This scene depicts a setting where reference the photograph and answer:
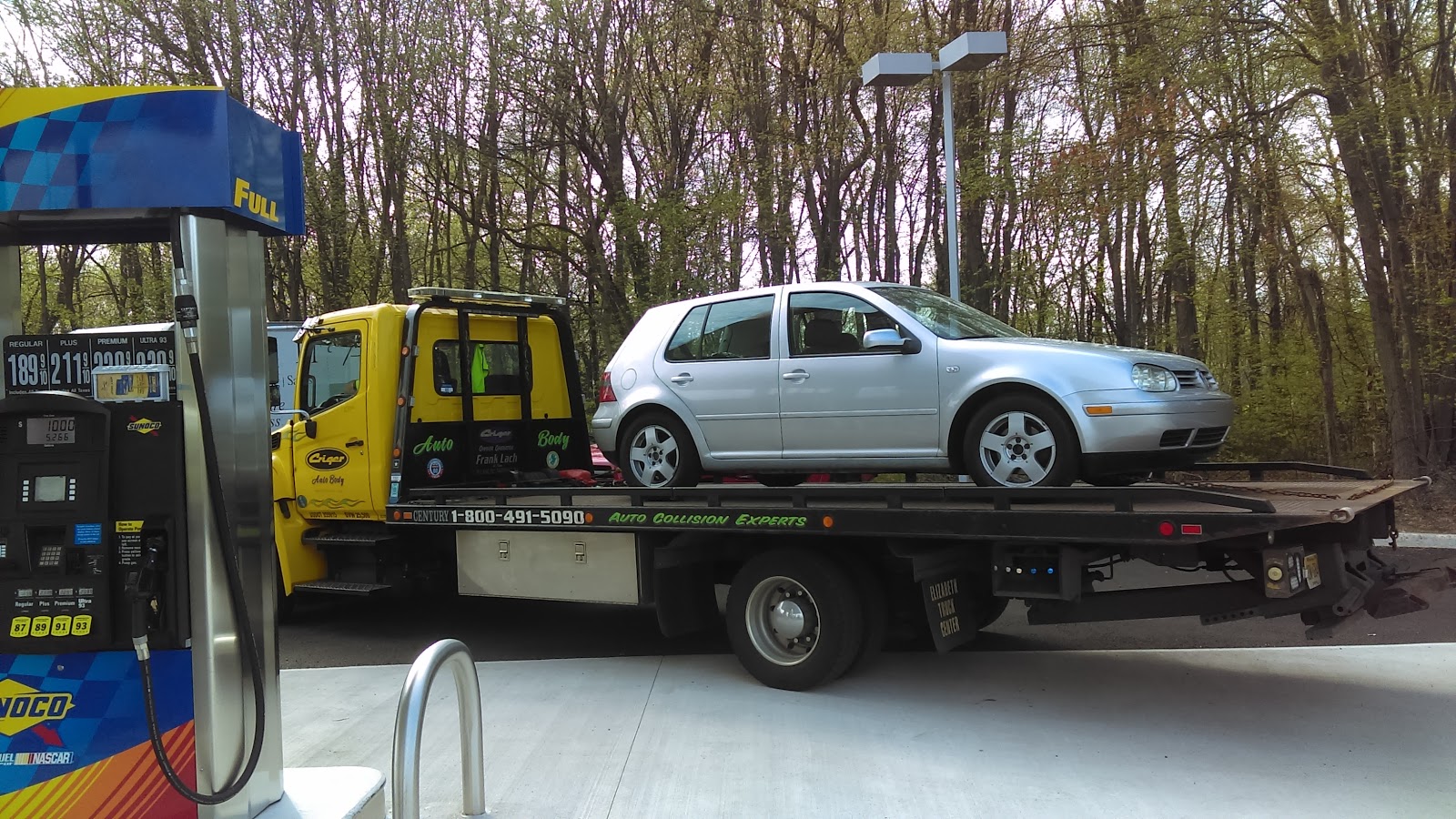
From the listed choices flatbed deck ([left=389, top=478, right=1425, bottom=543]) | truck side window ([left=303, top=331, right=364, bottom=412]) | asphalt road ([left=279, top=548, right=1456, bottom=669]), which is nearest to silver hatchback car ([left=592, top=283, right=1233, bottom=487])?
flatbed deck ([left=389, top=478, right=1425, bottom=543])

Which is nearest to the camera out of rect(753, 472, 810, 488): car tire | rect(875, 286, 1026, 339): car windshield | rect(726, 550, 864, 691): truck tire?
rect(726, 550, 864, 691): truck tire

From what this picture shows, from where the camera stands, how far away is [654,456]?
6.79m

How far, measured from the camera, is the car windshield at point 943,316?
5891 millimetres

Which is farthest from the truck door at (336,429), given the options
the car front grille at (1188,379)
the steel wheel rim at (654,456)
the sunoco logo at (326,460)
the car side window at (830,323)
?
the car front grille at (1188,379)

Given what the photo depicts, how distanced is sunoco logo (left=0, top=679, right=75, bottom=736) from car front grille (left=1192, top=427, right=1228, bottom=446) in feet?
17.3

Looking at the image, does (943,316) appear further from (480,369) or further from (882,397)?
(480,369)

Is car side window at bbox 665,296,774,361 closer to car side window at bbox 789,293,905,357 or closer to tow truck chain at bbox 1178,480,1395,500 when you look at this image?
car side window at bbox 789,293,905,357

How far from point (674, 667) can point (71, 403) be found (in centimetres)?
418

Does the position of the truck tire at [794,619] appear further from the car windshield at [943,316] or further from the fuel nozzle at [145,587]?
the fuel nozzle at [145,587]

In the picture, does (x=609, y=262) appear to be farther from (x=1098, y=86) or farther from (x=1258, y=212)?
(x=1258, y=212)

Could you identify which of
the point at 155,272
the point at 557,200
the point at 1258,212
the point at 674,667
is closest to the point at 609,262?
the point at 557,200

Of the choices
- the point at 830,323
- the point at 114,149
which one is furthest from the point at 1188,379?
the point at 114,149

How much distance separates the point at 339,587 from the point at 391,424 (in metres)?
1.39

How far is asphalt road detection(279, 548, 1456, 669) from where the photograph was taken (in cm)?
677
